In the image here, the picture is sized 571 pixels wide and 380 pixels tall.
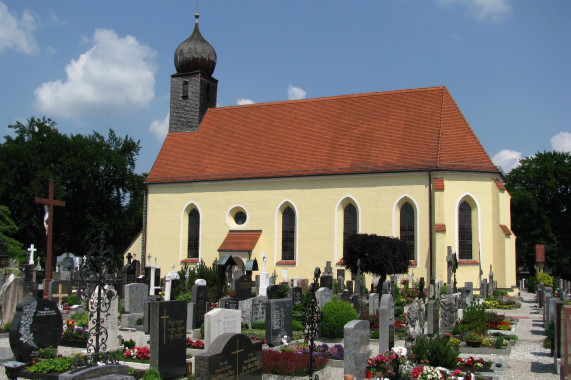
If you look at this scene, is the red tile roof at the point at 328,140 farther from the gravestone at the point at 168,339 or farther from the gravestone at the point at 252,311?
the gravestone at the point at 168,339

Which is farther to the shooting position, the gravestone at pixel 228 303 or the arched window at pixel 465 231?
the arched window at pixel 465 231

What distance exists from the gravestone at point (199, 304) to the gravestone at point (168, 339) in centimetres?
425

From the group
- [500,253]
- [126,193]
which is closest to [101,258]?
[500,253]

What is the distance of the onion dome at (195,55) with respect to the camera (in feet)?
105

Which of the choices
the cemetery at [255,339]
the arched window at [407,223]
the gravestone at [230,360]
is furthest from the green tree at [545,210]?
the gravestone at [230,360]

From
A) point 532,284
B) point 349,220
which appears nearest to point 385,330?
point 349,220

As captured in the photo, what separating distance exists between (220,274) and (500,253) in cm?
1207

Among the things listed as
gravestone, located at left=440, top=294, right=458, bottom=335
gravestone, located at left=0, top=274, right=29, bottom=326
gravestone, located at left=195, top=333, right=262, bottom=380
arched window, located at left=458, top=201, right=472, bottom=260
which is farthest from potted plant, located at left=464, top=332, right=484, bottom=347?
arched window, located at left=458, top=201, right=472, bottom=260

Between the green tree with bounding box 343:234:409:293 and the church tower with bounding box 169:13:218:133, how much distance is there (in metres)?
14.3

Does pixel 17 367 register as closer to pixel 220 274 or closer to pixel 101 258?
pixel 101 258

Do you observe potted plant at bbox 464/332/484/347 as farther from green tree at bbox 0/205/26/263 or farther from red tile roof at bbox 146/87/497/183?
green tree at bbox 0/205/26/263

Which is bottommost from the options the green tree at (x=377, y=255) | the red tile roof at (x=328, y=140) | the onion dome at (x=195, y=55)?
the green tree at (x=377, y=255)

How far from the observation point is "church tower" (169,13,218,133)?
3192 cm

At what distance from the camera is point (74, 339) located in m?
12.6
